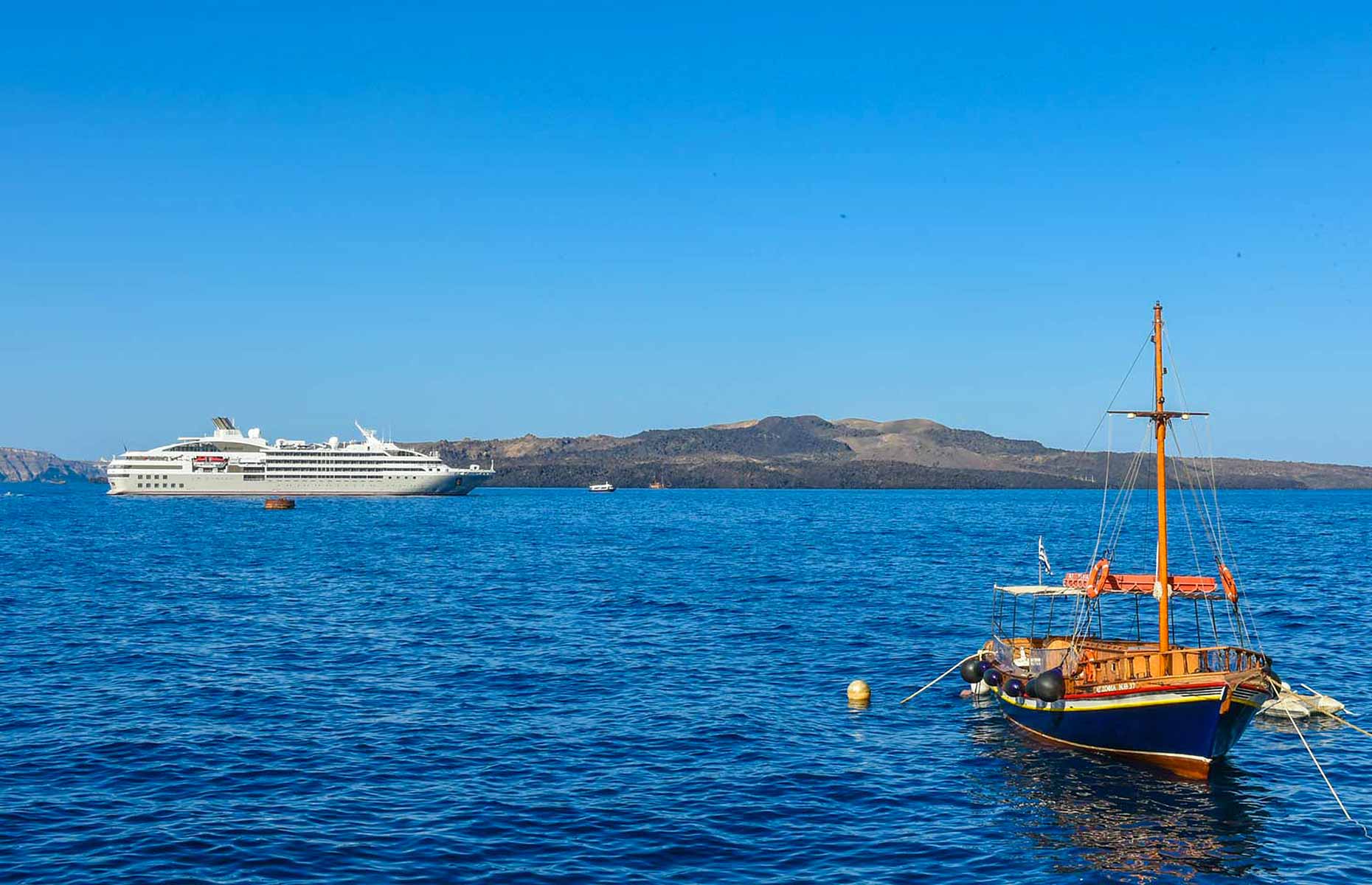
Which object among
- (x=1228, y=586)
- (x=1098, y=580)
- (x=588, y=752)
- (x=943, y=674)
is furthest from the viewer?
(x=943, y=674)

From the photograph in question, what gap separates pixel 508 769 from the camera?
2827 centimetres

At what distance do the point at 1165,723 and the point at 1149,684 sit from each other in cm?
109

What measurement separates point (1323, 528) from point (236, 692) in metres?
158

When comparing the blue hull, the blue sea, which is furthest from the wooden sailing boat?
the blue sea

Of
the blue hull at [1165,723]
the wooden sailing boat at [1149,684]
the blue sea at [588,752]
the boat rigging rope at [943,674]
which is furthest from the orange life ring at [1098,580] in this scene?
the boat rigging rope at [943,674]

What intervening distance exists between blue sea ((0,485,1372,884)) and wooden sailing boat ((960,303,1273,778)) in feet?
2.97

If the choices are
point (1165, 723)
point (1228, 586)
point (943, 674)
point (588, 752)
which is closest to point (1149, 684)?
A: point (1165, 723)

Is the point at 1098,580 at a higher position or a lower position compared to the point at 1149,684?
higher

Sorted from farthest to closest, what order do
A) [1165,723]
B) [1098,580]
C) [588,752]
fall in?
[1098,580] < [588,752] < [1165,723]

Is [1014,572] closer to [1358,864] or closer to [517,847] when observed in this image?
[1358,864]

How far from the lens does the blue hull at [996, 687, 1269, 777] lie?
27844 millimetres

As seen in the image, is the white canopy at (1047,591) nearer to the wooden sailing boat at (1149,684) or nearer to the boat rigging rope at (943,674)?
the wooden sailing boat at (1149,684)

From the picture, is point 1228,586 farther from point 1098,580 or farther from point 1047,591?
point 1047,591

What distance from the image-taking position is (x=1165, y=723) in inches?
1128
